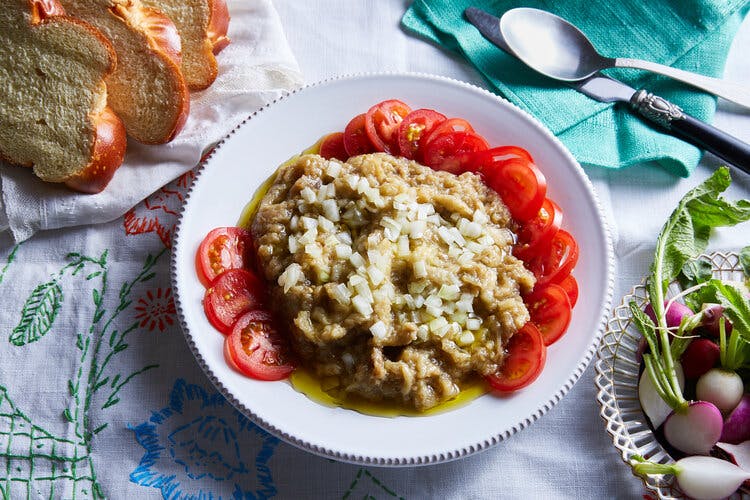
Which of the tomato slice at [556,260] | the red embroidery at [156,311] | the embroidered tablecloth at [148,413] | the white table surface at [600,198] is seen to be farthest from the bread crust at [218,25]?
the tomato slice at [556,260]

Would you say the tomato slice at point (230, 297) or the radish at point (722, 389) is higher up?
the radish at point (722, 389)

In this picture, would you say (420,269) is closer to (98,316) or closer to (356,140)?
(356,140)

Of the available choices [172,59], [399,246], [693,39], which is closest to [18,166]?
[172,59]

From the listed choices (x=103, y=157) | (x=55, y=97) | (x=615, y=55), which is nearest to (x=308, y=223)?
(x=103, y=157)

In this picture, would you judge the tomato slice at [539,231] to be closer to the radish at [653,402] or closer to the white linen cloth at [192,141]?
the radish at [653,402]

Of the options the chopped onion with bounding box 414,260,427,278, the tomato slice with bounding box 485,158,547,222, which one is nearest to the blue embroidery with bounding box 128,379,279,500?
the chopped onion with bounding box 414,260,427,278

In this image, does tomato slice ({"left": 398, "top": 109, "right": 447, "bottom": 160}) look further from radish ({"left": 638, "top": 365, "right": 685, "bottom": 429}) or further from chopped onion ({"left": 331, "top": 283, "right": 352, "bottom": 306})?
radish ({"left": 638, "top": 365, "right": 685, "bottom": 429})
